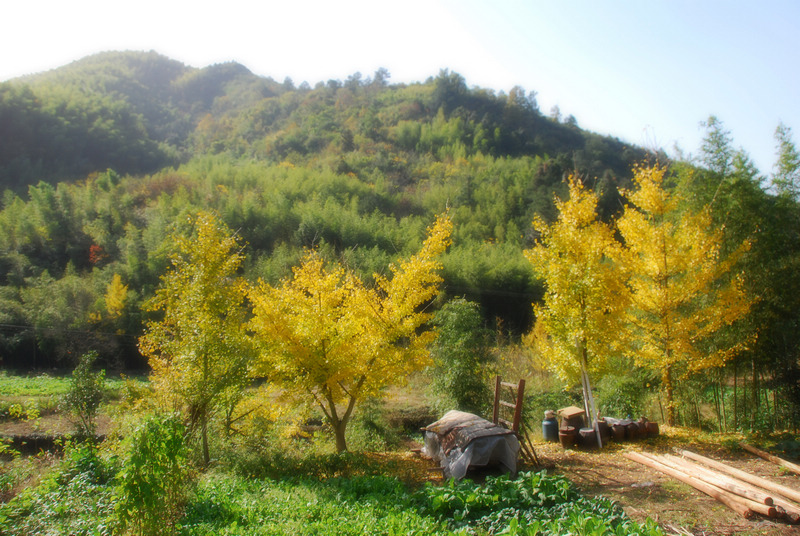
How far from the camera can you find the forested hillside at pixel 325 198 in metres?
Result: 11.4

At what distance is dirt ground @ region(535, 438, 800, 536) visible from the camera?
16.9 ft

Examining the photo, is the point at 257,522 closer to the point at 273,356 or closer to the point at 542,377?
the point at 273,356

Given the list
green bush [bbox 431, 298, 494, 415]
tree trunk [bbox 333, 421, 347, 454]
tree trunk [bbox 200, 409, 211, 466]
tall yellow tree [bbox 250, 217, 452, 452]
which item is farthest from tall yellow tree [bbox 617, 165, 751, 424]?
tree trunk [bbox 200, 409, 211, 466]

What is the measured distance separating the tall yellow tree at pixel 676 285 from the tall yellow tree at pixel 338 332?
16.1 feet

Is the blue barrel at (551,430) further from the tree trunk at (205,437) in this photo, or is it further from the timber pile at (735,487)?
the tree trunk at (205,437)

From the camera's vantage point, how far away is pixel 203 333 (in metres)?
8.88

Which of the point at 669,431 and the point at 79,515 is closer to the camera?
the point at 79,515

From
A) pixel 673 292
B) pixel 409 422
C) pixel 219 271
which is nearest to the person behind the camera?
pixel 219 271

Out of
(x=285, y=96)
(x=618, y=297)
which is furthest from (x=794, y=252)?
(x=285, y=96)

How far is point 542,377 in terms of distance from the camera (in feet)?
60.6

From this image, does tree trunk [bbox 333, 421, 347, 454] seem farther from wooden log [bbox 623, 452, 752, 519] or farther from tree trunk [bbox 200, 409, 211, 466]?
wooden log [bbox 623, 452, 752, 519]

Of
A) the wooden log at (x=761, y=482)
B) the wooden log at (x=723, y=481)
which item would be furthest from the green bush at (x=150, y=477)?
the wooden log at (x=761, y=482)

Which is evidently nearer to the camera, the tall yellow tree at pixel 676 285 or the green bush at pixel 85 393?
the green bush at pixel 85 393

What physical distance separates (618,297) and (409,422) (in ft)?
30.9
